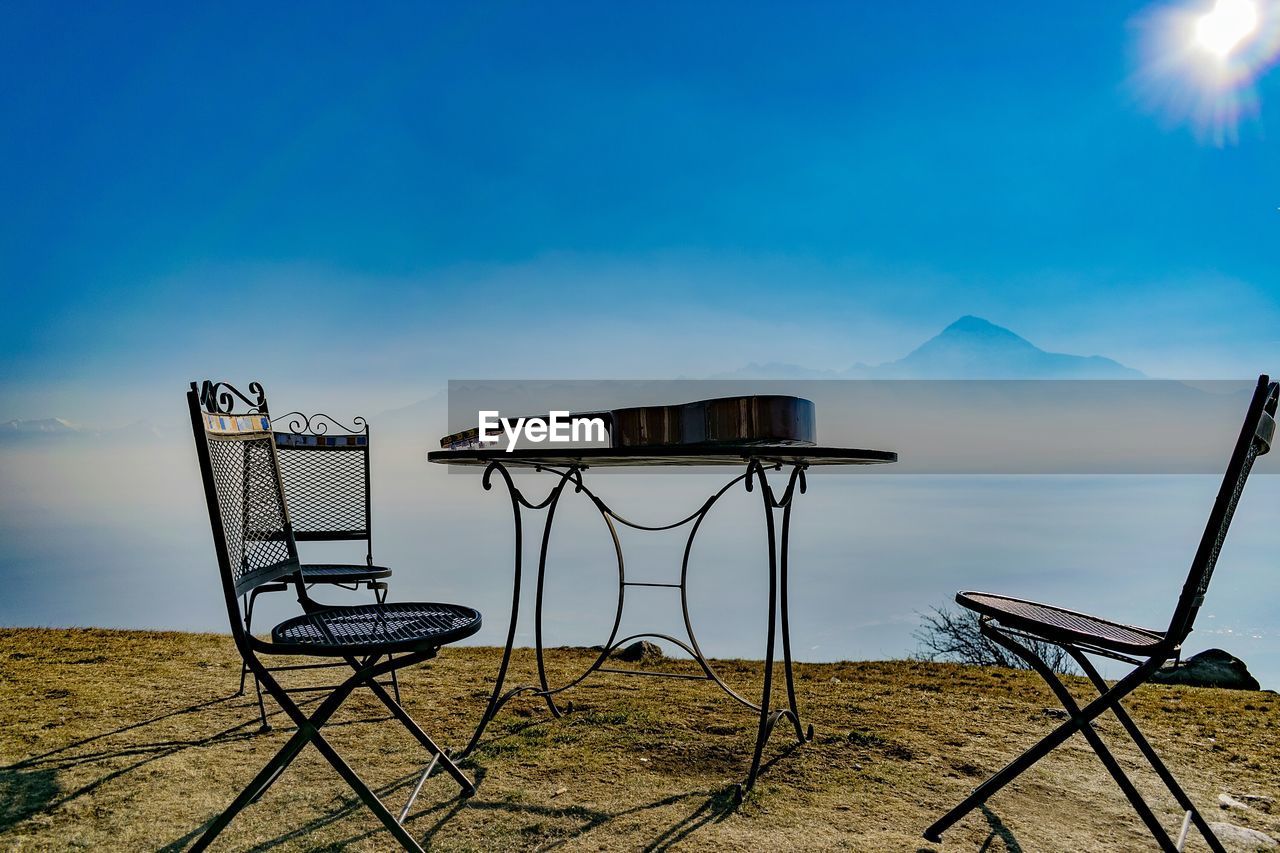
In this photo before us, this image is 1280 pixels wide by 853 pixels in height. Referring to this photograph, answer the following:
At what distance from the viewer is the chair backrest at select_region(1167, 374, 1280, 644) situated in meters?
1.82

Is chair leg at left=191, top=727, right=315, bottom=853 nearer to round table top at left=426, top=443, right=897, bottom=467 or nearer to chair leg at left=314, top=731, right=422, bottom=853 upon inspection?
chair leg at left=314, top=731, right=422, bottom=853

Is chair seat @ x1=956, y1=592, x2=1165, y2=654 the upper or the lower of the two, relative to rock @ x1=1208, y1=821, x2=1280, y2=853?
upper

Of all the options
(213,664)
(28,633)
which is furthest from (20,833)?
(28,633)

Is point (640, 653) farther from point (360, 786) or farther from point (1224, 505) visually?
point (1224, 505)

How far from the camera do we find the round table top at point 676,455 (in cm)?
232

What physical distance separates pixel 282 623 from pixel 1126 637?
227cm

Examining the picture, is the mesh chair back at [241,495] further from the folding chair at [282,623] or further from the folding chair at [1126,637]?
the folding chair at [1126,637]

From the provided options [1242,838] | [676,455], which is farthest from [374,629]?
[1242,838]

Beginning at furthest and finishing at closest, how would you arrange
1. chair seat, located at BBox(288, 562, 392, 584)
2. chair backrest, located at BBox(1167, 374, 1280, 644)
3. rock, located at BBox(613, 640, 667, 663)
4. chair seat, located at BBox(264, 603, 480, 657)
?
rock, located at BBox(613, 640, 667, 663) < chair seat, located at BBox(288, 562, 392, 584) < chair seat, located at BBox(264, 603, 480, 657) < chair backrest, located at BBox(1167, 374, 1280, 644)

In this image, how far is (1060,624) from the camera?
2.12 meters

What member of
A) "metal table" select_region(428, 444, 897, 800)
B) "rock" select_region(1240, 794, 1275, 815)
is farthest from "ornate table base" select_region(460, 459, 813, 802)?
"rock" select_region(1240, 794, 1275, 815)

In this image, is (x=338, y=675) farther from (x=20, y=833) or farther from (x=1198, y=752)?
(x=1198, y=752)

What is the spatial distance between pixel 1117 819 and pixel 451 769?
207 cm

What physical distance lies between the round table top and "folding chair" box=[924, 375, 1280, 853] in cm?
58
